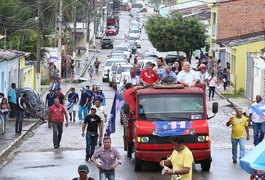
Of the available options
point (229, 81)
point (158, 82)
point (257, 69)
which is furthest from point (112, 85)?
point (158, 82)

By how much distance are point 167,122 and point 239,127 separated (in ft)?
9.27

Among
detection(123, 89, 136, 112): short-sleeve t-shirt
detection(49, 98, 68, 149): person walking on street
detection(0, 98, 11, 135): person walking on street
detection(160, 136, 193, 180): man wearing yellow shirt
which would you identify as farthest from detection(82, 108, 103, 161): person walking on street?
detection(160, 136, 193, 180): man wearing yellow shirt

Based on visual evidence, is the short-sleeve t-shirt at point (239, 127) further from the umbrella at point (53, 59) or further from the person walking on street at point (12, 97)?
the umbrella at point (53, 59)

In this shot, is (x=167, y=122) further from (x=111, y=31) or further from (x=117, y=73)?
(x=111, y=31)

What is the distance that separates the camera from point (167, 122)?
21797 mm

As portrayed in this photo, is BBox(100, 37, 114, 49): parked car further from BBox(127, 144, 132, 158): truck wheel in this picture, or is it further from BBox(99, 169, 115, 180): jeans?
BBox(99, 169, 115, 180): jeans

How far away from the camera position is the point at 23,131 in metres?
33.1

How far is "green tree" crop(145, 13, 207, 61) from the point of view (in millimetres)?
73000

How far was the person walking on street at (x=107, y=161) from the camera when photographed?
706 inches

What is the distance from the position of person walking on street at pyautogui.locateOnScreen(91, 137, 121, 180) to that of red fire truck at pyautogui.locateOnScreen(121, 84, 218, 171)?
3.53m

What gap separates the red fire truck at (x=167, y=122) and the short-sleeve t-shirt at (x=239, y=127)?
106 cm

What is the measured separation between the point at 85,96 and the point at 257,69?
12163 millimetres

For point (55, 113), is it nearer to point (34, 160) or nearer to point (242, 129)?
point (34, 160)

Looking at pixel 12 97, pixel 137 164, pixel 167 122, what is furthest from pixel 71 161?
pixel 12 97
